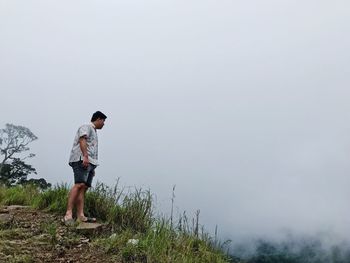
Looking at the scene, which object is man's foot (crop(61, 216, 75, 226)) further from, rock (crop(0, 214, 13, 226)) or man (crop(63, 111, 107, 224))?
rock (crop(0, 214, 13, 226))

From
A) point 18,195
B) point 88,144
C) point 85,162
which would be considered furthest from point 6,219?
point 18,195

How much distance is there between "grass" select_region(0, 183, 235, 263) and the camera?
5.44 metres

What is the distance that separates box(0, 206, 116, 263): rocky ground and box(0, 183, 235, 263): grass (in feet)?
0.23

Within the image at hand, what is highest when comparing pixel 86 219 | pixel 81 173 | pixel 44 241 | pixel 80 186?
pixel 81 173

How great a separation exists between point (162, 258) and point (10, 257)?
1511 mm

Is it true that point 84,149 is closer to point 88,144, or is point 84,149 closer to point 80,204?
point 88,144

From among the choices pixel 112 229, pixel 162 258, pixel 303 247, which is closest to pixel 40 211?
pixel 112 229

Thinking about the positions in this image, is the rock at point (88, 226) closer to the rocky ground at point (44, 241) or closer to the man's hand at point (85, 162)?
the rocky ground at point (44, 241)

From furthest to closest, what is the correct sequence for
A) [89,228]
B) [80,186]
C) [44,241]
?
[80,186] < [89,228] < [44,241]

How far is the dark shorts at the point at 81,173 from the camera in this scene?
6438mm

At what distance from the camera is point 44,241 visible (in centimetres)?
562

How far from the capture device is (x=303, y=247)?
336 feet

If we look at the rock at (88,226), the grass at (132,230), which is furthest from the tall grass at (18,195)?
the rock at (88,226)

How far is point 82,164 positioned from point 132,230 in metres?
1.06
